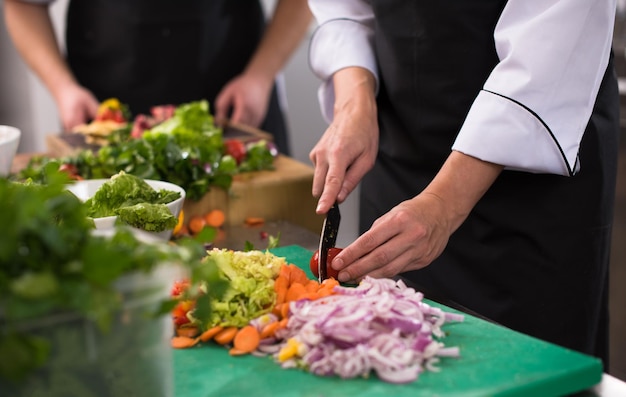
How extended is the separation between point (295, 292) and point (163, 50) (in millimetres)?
1906

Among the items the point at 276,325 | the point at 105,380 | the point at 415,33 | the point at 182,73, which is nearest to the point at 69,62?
the point at 182,73

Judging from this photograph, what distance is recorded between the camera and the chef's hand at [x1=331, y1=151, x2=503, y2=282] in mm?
1240

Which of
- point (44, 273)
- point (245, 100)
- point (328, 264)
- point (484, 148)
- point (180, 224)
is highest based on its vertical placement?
point (44, 273)

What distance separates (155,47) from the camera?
2.83 metres

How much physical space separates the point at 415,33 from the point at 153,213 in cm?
66

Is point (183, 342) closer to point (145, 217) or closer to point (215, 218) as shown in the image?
point (145, 217)

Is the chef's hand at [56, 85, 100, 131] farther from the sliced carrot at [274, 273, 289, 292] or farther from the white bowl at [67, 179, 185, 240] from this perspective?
the sliced carrot at [274, 273, 289, 292]

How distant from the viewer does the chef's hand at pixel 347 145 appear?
1437 millimetres

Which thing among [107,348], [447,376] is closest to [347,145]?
[447,376]

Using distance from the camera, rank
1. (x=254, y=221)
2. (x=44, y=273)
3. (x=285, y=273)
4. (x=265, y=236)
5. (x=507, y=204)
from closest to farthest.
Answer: (x=44, y=273) → (x=285, y=273) → (x=507, y=204) → (x=265, y=236) → (x=254, y=221)

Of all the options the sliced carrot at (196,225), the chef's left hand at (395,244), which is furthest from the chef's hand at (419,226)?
the sliced carrot at (196,225)

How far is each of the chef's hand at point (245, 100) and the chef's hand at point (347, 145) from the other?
3.48ft

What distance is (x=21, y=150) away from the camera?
16.4ft

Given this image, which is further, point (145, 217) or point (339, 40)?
point (339, 40)
